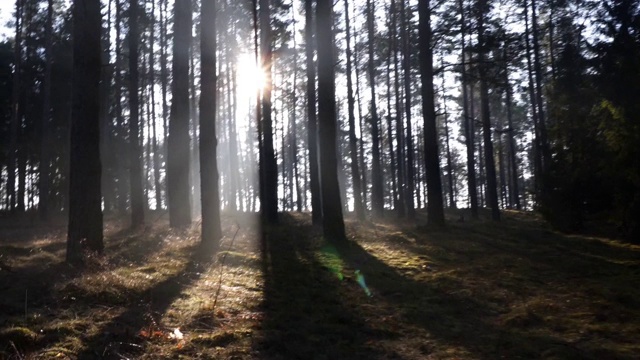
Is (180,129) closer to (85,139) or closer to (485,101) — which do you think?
(85,139)

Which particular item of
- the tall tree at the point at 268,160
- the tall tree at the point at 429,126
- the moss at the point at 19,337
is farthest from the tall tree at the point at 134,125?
the moss at the point at 19,337

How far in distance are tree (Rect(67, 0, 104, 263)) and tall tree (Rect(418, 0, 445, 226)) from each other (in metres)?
10.9

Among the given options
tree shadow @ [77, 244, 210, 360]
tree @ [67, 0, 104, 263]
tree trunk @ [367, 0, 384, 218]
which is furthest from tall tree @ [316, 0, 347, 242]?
tree trunk @ [367, 0, 384, 218]

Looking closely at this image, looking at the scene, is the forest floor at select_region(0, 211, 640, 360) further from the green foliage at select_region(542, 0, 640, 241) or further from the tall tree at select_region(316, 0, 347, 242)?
the green foliage at select_region(542, 0, 640, 241)

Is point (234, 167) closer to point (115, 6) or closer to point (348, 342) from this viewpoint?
point (115, 6)

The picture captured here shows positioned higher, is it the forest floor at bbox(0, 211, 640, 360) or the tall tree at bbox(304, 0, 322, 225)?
the tall tree at bbox(304, 0, 322, 225)

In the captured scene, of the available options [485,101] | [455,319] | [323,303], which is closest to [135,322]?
[323,303]

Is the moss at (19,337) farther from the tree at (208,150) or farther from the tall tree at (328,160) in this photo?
the tall tree at (328,160)

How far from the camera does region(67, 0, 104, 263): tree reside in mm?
12805

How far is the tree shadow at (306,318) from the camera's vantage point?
7984 millimetres

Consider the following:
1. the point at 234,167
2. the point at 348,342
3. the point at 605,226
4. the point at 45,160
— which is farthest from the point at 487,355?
the point at 234,167

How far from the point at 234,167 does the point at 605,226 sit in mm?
33634

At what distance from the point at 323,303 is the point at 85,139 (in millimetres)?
6028

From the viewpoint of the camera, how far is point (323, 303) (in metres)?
10.4
